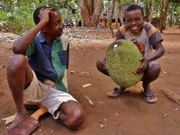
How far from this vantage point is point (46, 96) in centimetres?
203

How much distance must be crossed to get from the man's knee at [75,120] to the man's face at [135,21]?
1.06 meters

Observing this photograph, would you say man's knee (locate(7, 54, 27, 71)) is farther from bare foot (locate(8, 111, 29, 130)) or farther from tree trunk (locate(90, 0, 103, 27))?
tree trunk (locate(90, 0, 103, 27))

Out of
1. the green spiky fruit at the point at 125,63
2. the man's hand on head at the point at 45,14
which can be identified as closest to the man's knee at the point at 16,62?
the man's hand on head at the point at 45,14

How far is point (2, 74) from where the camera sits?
10.9ft

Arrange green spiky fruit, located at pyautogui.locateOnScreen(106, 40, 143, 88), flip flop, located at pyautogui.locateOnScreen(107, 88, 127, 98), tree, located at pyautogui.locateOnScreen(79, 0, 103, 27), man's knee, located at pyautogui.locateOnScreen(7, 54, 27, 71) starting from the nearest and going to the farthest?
man's knee, located at pyautogui.locateOnScreen(7, 54, 27, 71) → green spiky fruit, located at pyautogui.locateOnScreen(106, 40, 143, 88) → flip flop, located at pyautogui.locateOnScreen(107, 88, 127, 98) → tree, located at pyautogui.locateOnScreen(79, 0, 103, 27)

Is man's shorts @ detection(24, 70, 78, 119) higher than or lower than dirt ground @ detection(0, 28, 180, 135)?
higher

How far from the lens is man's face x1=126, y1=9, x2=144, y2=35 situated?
2.17 meters

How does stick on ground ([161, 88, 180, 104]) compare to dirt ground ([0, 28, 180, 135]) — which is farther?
stick on ground ([161, 88, 180, 104])

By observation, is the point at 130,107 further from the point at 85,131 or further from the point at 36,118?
the point at 36,118

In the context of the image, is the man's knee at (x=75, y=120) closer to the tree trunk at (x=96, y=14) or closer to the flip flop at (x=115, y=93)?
the flip flop at (x=115, y=93)

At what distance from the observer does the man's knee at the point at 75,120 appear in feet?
5.84

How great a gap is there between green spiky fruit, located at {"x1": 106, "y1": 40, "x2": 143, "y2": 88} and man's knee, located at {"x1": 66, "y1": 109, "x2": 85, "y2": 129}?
58 centimetres

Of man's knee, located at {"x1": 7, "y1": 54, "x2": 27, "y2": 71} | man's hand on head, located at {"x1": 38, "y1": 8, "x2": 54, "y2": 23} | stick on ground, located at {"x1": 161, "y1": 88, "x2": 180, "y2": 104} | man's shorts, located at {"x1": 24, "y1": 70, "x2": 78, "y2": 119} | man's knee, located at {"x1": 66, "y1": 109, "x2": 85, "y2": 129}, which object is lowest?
stick on ground, located at {"x1": 161, "y1": 88, "x2": 180, "y2": 104}

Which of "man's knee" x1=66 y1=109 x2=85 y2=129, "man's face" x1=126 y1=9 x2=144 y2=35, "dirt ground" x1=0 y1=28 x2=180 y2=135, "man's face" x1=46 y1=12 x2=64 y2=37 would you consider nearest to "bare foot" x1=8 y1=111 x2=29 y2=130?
"dirt ground" x1=0 y1=28 x2=180 y2=135
